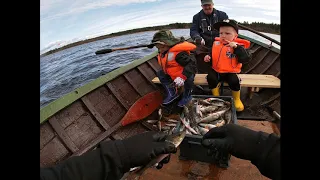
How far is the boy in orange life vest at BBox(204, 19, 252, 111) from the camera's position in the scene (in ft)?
15.1

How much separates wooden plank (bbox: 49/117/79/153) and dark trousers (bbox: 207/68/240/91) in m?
3.06

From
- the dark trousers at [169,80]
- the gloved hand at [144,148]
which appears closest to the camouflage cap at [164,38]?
the dark trousers at [169,80]

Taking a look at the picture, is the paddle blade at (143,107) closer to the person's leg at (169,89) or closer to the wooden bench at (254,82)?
the person's leg at (169,89)

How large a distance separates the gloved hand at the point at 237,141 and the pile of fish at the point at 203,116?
120 centimetres

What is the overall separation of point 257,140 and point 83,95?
3116 millimetres

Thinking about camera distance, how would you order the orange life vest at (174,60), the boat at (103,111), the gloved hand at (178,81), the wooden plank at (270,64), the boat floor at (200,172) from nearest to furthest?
the boat floor at (200,172) → the boat at (103,111) → the gloved hand at (178,81) → the orange life vest at (174,60) → the wooden plank at (270,64)

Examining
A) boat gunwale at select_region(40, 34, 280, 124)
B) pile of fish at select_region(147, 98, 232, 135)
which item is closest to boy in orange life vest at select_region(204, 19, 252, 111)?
pile of fish at select_region(147, 98, 232, 135)

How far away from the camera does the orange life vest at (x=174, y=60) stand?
468 centimetres

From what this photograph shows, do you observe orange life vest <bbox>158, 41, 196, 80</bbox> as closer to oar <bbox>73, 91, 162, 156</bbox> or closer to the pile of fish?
oar <bbox>73, 91, 162, 156</bbox>

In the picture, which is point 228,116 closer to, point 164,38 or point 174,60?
point 174,60
